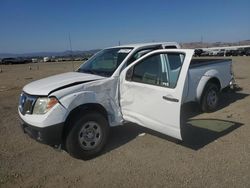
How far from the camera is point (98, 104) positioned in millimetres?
4484

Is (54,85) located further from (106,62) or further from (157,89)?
(157,89)

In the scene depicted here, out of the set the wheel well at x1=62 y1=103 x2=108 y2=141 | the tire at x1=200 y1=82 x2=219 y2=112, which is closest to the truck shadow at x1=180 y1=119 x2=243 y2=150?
the tire at x1=200 y1=82 x2=219 y2=112

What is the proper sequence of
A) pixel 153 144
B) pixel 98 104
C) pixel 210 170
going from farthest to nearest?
pixel 153 144 → pixel 98 104 → pixel 210 170

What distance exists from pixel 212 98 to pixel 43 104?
4.57 metres

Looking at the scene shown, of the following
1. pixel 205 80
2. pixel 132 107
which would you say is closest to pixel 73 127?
pixel 132 107

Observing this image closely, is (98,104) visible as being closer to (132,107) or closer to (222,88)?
(132,107)

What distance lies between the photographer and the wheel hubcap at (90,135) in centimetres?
430

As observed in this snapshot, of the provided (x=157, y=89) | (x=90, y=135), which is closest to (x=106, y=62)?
(x=157, y=89)

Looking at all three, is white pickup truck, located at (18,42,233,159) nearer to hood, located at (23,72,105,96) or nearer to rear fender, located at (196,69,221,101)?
hood, located at (23,72,105,96)

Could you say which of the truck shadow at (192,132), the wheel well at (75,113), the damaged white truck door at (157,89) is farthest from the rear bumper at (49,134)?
the damaged white truck door at (157,89)

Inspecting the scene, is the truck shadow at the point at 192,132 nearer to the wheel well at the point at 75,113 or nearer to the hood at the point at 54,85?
the wheel well at the point at 75,113

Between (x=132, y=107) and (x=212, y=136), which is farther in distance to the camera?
(x=212, y=136)

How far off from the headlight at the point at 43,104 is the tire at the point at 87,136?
1.54 ft

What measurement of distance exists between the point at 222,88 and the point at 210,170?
4000 millimetres
